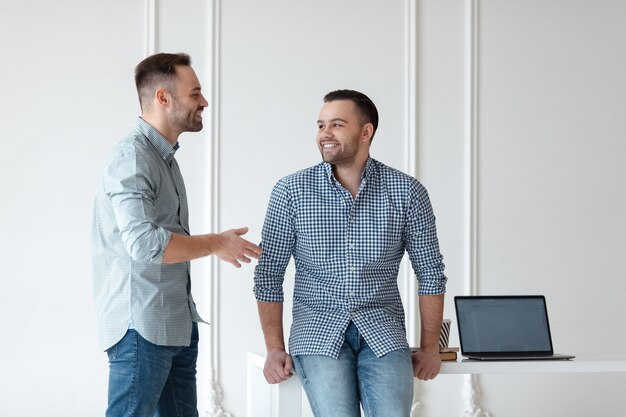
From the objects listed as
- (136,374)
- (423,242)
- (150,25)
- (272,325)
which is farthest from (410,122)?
(136,374)

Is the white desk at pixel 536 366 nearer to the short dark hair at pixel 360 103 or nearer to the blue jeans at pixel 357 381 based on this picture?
the blue jeans at pixel 357 381

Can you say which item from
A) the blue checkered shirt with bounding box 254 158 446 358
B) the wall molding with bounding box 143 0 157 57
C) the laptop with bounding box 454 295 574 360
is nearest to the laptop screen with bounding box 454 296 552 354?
the laptop with bounding box 454 295 574 360

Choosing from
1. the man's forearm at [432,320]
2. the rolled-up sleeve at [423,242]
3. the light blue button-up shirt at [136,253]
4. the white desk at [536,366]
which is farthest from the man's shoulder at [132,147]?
the white desk at [536,366]

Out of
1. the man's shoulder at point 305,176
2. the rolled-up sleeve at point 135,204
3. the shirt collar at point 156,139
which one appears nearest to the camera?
the rolled-up sleeve at point 135,204

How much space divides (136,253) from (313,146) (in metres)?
2.39

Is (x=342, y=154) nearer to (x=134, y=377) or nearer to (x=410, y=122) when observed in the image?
(x=134, y=377)

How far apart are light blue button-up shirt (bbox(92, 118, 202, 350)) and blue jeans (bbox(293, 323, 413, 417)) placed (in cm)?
39

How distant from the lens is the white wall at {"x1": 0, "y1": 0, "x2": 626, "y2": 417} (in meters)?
4.29

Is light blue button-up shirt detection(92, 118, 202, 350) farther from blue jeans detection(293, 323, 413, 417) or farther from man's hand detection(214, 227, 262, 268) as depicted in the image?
blue jeans detection(293, 323, 413, 417)

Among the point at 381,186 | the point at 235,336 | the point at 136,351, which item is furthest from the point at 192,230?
the point at 136,351

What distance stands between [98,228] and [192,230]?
2.01m

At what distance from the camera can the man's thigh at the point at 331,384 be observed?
8.28 feet

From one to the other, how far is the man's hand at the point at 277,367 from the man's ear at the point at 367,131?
0.71m

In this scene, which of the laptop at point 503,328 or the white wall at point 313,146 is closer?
the laptop at point 503,328
